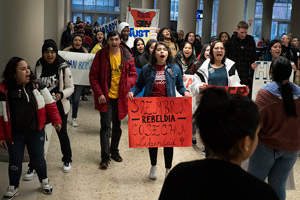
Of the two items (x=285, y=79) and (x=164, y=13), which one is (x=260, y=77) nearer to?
(x=285, y=79)

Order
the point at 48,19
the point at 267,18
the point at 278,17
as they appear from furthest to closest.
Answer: the point at 278,17, the point at 267,18, the point at 48,19

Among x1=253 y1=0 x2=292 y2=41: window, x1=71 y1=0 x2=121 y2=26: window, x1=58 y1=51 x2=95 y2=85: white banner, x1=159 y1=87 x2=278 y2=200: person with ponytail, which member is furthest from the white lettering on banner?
x1=253 y1=0 x2=292 y2=41: window

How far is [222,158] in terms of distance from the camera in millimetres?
1892

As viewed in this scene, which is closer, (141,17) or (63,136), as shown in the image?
(63,136)

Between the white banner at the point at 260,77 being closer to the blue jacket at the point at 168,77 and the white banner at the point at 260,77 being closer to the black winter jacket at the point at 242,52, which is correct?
the black winter jacket at the point at 242,52

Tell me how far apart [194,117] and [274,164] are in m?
2.09

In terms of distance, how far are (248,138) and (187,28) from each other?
19.0m

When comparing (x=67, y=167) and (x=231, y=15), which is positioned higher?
(x=231, y=15)

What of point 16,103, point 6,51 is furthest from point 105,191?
point 6,51

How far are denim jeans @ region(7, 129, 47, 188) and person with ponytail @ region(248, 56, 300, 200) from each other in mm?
2544

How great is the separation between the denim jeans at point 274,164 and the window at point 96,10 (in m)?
39.7

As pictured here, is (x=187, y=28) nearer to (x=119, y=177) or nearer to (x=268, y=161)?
(x=119, y=177)

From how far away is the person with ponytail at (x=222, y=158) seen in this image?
1765 millimetres

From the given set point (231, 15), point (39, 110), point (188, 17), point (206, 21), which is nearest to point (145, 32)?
point (231, 15)
